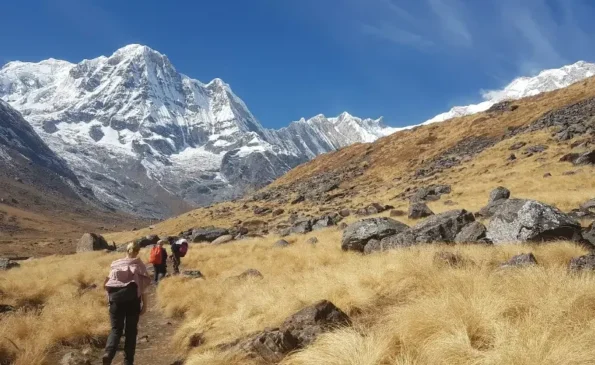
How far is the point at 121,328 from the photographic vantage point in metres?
8.33

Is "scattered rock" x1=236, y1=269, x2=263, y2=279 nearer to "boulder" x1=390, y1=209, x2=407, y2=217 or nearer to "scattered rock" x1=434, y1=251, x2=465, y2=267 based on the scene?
"scattered rock" x1=434, y1=251, x2=465, y2=267

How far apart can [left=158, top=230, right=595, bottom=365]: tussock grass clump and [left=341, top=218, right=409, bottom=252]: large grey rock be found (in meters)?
4.75

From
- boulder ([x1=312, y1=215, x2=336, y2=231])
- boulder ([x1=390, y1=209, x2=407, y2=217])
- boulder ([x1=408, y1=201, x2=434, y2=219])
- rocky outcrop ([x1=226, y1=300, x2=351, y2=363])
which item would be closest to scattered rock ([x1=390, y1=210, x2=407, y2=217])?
boulder ([x1=390, y1=209, x2=407, y2=217])

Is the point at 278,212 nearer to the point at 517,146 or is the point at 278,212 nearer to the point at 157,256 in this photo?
the point at 517,146

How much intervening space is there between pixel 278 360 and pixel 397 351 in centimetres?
205

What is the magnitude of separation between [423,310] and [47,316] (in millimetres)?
9386

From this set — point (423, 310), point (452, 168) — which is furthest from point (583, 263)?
point (452, 168)

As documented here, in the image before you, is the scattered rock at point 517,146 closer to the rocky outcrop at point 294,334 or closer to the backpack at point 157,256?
the backpack at point 157,256

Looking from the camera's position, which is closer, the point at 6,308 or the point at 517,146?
the point at 6,308

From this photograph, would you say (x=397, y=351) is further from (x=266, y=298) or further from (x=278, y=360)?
(x=266, y=298)

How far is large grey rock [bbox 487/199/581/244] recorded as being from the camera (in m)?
12.9

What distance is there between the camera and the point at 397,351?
19.6ft

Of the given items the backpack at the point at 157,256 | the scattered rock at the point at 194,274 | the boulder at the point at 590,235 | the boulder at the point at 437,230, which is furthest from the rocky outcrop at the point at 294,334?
the backpack at the point at 157,256

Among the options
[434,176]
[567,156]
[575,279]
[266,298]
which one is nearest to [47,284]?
[266,298]
